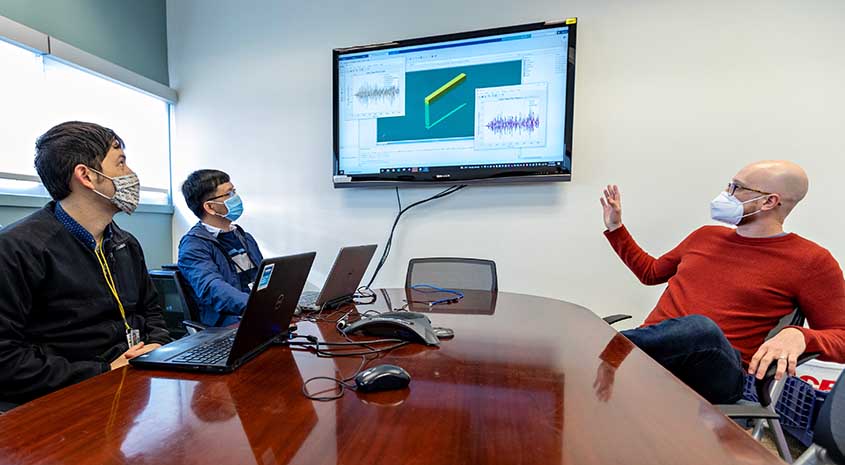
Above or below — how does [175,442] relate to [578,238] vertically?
below

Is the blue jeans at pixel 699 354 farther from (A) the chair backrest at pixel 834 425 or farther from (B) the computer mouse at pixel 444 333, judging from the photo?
(B) the computer mouse at pixel 444 333

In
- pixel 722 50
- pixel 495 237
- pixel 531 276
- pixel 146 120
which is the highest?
pixel 722 50

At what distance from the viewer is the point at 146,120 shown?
274 cm

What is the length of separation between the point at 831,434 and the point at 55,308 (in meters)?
1.96

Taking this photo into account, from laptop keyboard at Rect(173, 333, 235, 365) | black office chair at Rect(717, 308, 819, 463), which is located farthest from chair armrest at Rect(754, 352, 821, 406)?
laptop keyboard at Rect(173, 333, 235, 365)

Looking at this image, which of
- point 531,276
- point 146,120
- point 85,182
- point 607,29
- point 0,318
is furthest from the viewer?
point 146,120

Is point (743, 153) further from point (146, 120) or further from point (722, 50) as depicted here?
point (146, 120)

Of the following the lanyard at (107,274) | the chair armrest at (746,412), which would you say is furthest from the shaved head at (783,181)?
the lanyard at (107,274)

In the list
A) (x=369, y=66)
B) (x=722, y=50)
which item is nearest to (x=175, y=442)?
(x=369, y=66)

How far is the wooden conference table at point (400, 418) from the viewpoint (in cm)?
51

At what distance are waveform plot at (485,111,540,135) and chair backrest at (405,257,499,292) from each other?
0.84 m

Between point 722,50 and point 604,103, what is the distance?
0.64 meters

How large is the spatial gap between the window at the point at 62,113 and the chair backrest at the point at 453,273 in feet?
6.79

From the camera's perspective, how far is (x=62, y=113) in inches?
85.4
